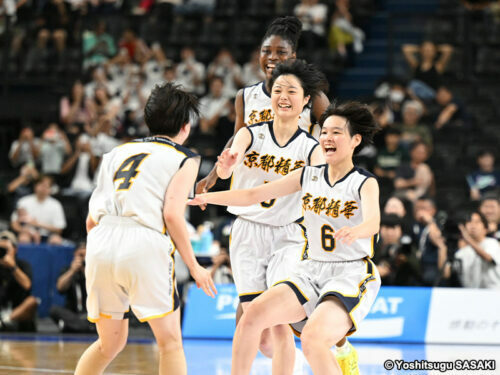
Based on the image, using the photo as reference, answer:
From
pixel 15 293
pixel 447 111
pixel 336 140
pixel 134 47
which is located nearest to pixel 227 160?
pixel 336 140

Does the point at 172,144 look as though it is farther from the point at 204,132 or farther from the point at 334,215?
the point at 204,132

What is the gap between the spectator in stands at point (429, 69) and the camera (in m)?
13.3

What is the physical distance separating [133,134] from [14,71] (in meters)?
3.48

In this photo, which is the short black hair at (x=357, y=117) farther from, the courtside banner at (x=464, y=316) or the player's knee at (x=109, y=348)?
the courtside banner at (x=464, y=316)

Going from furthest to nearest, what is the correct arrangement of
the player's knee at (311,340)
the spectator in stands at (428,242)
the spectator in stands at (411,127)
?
the spectator in stands at (411,127) → the spectator in stands at (428,242) → the player's knee at (311,340)

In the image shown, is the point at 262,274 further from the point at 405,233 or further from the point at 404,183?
the point at 404,183

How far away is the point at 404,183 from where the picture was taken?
455 inches

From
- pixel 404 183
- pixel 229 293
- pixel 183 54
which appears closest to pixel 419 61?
pixel 404 183

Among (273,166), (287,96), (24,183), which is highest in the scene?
(287,96)

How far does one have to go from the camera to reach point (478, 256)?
9609 mm

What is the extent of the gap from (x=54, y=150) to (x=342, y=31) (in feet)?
17.3

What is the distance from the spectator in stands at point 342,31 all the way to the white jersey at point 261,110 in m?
8.78

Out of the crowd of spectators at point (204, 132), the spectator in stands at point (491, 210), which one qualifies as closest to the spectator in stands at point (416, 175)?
the crowd of spectators at point (204, 132)

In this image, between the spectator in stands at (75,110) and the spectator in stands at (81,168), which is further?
the spectator in stands at (75,110)
